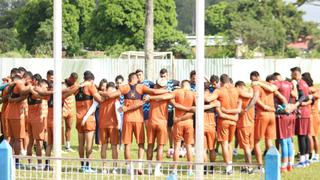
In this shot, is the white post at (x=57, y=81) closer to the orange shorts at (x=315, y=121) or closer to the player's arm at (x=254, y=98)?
the player's arm at (x=254, y=98)

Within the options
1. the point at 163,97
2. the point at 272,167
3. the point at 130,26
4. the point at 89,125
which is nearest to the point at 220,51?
the point at 130,26

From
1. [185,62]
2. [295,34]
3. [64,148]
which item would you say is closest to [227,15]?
[295,34]

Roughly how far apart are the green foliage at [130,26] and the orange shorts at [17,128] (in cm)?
4172

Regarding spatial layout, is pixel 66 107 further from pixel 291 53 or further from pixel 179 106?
pixel 291 53

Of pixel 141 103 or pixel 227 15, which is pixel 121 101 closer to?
pixel 141 103

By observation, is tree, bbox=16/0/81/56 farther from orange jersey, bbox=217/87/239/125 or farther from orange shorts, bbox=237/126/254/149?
orange jersey, bbox=217/87/239/125

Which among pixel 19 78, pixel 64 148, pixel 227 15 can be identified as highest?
pixel 227 15

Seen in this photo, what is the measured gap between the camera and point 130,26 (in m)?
59.3

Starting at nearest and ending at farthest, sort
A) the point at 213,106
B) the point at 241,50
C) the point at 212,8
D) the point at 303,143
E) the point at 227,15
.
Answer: the point at 213,106 → the point at 303,143 → the point at 241,50 → the point at 227,15 → the point at 212,8

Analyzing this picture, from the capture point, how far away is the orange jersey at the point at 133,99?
14.8 m

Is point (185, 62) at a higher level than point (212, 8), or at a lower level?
lower

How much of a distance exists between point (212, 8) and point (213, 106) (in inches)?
3124

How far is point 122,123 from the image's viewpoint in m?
15.3

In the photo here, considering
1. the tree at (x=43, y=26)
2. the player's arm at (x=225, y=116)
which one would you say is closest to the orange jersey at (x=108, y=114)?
the player's arm at (x=225, y=116)
